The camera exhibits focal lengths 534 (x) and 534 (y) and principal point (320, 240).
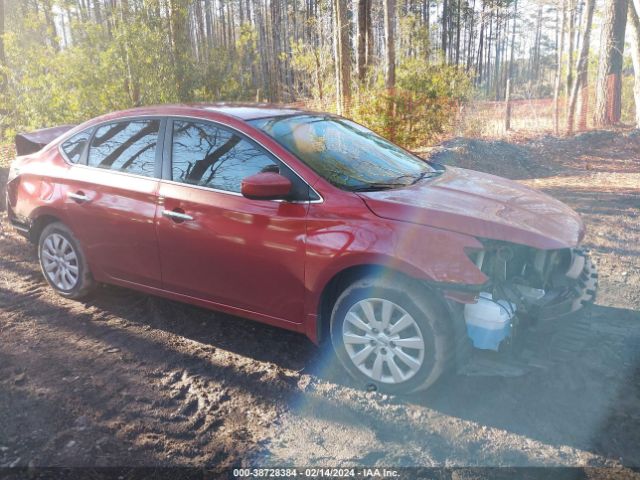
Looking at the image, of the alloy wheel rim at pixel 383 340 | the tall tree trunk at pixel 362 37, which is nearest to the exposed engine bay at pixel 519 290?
the alloy wheel rim at pixel 383 340

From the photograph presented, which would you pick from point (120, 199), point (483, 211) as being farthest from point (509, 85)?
point (120, 199)

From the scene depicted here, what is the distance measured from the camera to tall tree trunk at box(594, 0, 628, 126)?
15.9m

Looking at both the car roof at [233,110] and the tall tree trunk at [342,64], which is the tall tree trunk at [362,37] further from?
the car roof at [233,110]

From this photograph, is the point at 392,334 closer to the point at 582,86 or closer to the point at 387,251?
the point at 387,251

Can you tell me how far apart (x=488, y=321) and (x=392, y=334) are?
57cm

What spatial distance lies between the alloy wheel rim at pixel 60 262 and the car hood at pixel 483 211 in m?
2.84

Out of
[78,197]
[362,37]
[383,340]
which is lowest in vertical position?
[383,340]

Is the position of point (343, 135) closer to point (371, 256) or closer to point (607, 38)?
point (371, 256)

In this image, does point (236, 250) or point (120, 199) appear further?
point (120, 199)

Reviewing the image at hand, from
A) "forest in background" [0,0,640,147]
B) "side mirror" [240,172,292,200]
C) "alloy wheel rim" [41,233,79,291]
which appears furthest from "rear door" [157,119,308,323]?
"forest in background" [0,0,640,147]

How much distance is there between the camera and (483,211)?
335 cm

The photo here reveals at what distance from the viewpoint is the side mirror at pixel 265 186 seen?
11.1ft

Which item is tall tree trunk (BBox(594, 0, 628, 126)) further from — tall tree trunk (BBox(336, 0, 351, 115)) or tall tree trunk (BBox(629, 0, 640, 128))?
tall tree trunk (BBox(336, 0, 351, 115))

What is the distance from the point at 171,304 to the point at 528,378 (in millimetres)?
3056
